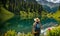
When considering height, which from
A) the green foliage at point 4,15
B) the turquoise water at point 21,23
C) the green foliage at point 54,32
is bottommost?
the green foliage at point 54,32

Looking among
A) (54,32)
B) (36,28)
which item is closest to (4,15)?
(36,28)

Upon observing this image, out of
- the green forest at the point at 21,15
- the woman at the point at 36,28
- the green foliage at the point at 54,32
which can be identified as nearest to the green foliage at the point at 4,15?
the green forest at the point at 21,15

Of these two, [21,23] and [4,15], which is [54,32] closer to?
[21,23]

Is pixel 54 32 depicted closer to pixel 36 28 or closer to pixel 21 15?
pixel 36 28

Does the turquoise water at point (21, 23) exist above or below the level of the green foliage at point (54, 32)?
above

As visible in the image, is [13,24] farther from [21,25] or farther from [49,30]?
[49,30]

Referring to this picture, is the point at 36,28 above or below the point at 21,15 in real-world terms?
below

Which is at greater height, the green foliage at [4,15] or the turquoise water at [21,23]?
the green foliage at [4,15]

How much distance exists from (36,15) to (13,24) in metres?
0.29

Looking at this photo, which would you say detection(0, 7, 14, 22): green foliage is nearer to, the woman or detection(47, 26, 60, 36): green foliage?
the woman

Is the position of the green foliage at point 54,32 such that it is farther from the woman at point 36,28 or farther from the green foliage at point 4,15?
the green foliage at point 4,15

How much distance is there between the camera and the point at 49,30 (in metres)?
2.38

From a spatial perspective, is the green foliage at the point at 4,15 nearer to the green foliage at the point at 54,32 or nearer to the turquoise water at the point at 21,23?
the turquoise water at the point at 21,23

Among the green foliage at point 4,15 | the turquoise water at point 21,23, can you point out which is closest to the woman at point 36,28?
the turquoise water at point 21,23
